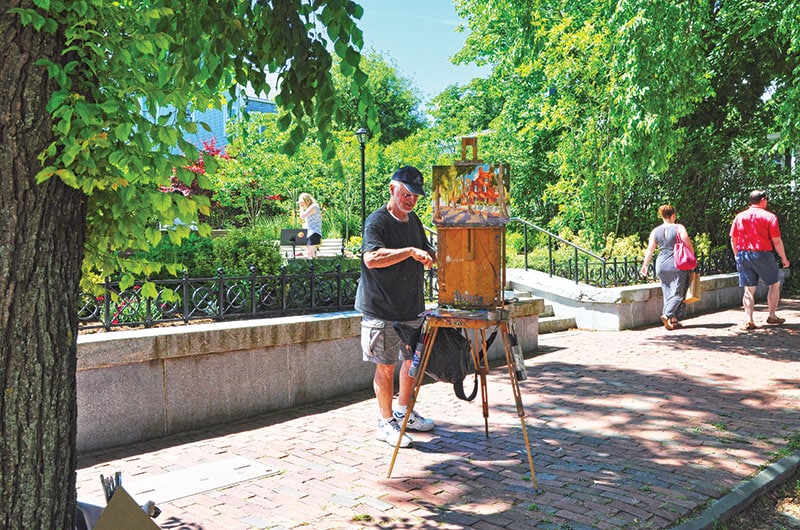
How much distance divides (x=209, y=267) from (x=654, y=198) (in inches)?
488

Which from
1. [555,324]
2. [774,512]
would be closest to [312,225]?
[555,324]

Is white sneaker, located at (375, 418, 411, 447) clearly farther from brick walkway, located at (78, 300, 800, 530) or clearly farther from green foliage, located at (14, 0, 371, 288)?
green foliage, located at (14, 0, 371, 288)

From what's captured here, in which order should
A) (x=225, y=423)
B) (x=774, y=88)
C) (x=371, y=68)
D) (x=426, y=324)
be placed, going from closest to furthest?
(x=426, y=324), (x=225, y=423), (x=774, y=88), (x=371, y=68)

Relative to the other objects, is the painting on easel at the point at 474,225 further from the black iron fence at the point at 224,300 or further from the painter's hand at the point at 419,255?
the black iron fence at the point at 224,300

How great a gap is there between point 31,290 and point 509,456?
358 centimetres

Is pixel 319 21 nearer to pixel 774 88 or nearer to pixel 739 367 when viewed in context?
pixel 739 367

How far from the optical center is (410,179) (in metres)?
5.29

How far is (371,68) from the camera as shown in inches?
1750

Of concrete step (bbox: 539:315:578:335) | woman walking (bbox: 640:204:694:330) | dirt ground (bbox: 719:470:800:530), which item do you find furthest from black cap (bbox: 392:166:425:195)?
woman walking (bbox: 640:204:694:330)

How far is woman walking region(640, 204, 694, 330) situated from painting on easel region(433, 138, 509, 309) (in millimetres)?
7143

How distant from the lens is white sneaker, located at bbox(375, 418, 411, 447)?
5473 mm

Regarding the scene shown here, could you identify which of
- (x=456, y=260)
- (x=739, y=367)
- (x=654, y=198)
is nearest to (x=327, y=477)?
(x=456, y=260)

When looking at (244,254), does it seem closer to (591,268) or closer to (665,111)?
(591,268)

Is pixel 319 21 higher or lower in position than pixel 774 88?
lower
